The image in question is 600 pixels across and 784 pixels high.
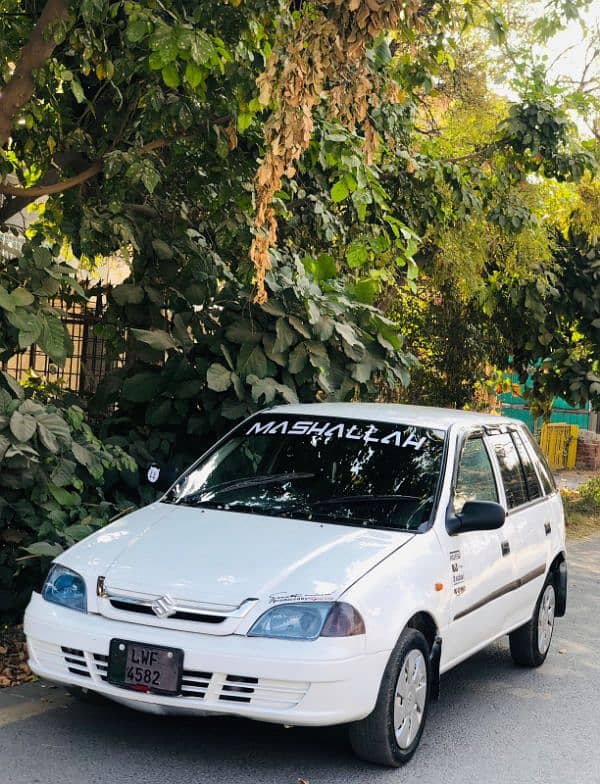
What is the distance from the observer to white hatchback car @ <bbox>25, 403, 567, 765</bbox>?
182 inches

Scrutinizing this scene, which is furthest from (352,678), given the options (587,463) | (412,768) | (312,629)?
(587,463)

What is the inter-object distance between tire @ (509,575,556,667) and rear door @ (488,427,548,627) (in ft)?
0.45

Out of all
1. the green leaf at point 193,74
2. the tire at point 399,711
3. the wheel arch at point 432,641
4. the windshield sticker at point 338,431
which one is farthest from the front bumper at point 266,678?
→ the green leaf at point 193,74

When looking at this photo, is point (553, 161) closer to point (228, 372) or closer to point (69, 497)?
point (228, 372)

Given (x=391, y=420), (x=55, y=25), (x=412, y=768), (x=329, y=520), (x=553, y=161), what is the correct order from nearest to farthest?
1. (x=412, y=768)
2. (x=329, y=520)
3. (x=391, y=420)
4. (x=55, y=25)
5. (x=553, y=161)

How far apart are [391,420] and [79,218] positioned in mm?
3648

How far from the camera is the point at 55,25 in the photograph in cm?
A: 676

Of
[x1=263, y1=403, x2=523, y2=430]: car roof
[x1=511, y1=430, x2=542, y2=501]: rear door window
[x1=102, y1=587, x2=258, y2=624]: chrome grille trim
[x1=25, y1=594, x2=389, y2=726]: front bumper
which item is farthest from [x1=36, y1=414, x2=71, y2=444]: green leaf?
[x1=511, y1=430, x2=542, y2=501]: rear door window

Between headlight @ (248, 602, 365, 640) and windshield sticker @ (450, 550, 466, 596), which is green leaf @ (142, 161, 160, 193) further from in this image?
headlight @ (248, 602, 365, 640)

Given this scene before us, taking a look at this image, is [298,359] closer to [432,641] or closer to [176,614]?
[432,641]

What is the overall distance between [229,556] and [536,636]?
3011mm

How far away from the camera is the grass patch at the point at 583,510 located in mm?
14758

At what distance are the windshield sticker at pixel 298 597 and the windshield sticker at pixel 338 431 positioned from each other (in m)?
1.64

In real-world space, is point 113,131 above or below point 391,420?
above
